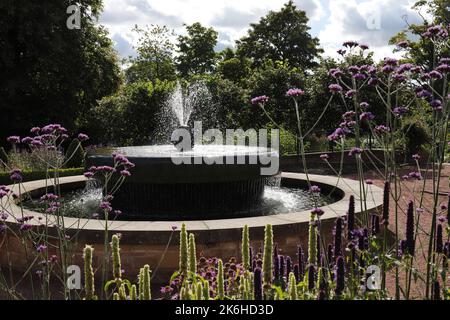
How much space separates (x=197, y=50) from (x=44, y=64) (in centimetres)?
2257

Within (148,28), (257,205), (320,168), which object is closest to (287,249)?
(257,205)

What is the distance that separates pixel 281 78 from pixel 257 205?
13.0 meters

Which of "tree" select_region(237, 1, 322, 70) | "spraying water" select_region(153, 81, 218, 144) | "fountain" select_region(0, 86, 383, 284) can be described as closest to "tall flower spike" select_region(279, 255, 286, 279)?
"fountain" select_region(0, 86, 383, 284)

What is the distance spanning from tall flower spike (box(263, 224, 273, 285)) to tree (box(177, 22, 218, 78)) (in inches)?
1615

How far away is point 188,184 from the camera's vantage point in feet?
22.6

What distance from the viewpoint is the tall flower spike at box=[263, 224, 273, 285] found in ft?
7.41

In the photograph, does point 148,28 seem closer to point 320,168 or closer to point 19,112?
point 19,112

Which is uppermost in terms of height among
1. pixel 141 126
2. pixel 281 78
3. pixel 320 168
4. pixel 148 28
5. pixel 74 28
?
pixel 148 28

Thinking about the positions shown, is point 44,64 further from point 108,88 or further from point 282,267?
point 282,267

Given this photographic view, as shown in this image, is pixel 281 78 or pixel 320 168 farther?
pixel 281 78

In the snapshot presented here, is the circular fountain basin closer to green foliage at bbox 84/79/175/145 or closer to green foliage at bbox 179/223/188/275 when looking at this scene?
green foliage at bbox 179/223/188/275

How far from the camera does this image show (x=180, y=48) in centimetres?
4331

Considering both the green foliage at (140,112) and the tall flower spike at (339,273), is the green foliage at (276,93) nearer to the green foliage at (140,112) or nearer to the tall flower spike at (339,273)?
the green foliage at (140,112)
